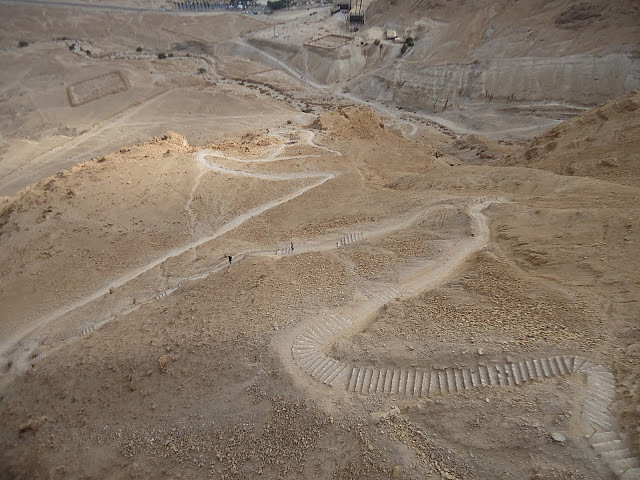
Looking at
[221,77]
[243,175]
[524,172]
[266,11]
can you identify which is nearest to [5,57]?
[221,77]

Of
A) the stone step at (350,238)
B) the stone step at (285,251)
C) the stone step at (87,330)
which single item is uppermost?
the stone step at (350,238)

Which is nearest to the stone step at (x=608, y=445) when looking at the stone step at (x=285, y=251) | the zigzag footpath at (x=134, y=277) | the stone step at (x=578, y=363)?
the stone step at (x=578, y=363)

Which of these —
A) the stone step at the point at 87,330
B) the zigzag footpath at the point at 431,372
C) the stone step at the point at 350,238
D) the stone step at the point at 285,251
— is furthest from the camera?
the stone step at the point at 285,251

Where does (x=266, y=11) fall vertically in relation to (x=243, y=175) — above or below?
above

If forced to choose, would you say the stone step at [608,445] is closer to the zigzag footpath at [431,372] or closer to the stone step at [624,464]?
the zigzag footpath at [431,372]

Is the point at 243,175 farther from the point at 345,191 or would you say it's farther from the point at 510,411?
the point at 510,411

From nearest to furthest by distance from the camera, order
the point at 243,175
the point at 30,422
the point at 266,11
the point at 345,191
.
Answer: the point at 30,422, the point at 345,191, the point at 243,175, the point at 266,11
